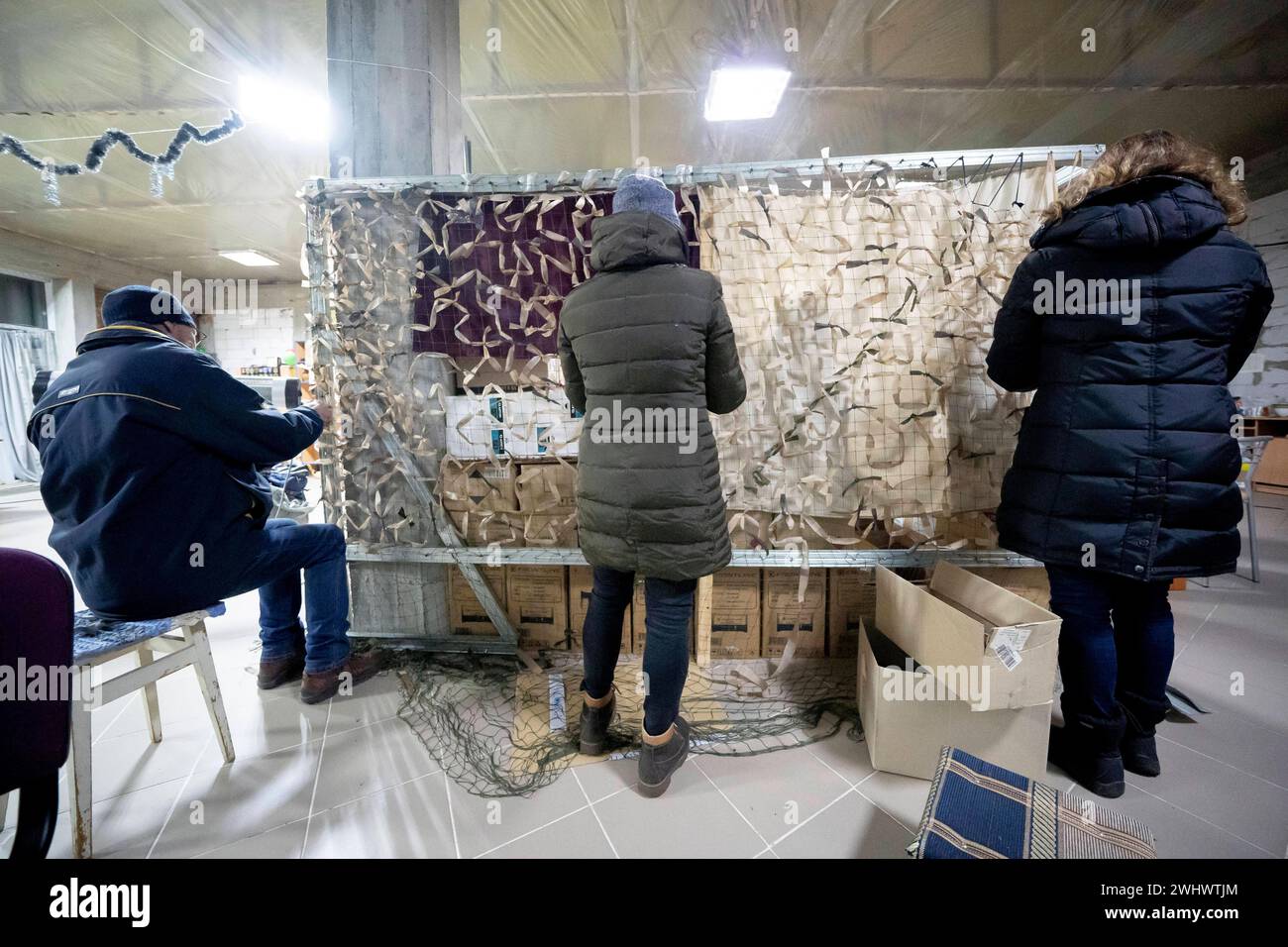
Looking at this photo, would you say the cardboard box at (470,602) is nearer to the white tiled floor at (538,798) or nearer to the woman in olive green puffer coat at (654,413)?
the white tiled floor at (538,798)

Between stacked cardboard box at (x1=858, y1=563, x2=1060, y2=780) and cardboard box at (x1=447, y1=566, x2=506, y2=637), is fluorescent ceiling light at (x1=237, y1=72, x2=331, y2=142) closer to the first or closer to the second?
cardboard box at (x1=447, y1=566, x2=506, y2=637)

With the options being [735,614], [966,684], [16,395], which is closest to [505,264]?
[735,614]

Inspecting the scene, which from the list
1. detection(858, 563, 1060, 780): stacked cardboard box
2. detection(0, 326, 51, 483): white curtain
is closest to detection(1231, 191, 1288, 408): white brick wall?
detection(858, 563, 1060, 780): stacked cardboard box

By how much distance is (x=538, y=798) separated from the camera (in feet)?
4.80

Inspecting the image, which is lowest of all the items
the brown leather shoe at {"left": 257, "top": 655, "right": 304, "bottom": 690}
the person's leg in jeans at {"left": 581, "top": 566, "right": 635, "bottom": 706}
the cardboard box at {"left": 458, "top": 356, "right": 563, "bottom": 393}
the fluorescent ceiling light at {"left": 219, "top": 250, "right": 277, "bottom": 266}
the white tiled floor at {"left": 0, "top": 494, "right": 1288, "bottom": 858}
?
the white tiled floor at {"left": 0, "top": 494, "right": 1288, "bottom": 858}

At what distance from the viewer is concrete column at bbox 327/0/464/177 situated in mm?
2193

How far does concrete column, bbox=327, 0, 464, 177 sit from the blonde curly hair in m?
2.43

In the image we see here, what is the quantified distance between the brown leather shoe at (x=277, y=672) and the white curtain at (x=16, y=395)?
25.4 ft

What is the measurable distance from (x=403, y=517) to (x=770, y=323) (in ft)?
5.75

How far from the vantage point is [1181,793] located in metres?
1.46

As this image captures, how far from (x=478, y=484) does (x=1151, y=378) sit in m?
2.24

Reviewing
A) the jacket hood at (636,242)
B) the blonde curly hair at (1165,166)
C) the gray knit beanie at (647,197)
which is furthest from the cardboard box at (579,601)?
the blonde curly hair at (1165,166)

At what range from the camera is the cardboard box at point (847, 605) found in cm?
215
